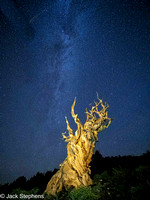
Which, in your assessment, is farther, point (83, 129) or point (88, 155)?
point (83, 129)

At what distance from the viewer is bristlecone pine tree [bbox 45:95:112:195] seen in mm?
6426

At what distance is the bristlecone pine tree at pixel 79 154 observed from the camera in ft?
21.1

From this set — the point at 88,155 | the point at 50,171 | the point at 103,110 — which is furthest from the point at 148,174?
the point at 50,171

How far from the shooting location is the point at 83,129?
8062mm

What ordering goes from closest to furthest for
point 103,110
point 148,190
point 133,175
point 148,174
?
point 148,190 < point 148,174 < point 133,175 < point 103,110

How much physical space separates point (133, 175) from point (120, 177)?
565mm

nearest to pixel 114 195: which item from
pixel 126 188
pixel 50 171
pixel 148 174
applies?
pixel 126 188

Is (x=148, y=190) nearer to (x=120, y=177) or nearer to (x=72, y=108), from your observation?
(x=120, y=177)

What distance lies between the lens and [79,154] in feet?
23.3

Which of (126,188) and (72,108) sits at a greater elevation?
(72,108)

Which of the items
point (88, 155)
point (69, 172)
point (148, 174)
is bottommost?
point (148, 174)

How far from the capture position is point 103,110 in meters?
8.67

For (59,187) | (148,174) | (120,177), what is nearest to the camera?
(148,174)

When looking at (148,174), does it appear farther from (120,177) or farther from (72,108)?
(72,108)
